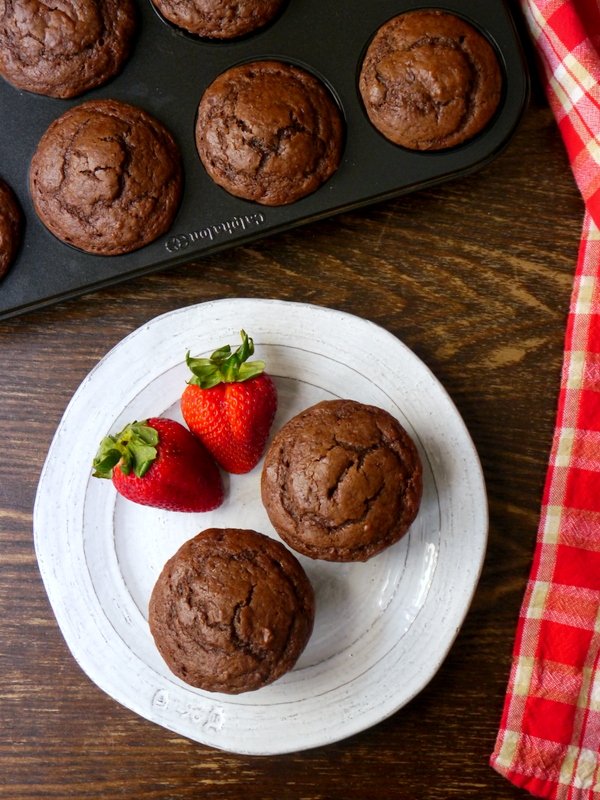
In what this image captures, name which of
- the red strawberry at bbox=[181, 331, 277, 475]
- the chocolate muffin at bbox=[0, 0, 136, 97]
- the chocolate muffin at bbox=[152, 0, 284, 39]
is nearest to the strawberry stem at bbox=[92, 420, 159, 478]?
the red strawberry at bbox=[181, 331, 277, 475]

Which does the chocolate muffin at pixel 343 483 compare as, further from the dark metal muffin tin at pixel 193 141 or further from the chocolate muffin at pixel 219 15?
the chocolate muffin at pixel 219 15

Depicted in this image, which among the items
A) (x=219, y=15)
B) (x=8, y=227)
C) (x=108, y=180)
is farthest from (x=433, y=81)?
(x=8, y=227)

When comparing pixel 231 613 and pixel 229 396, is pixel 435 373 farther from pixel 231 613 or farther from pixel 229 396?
pixel 231 613

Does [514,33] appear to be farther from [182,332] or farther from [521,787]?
[521,787]

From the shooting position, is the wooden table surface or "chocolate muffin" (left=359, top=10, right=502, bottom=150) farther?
the wooden table surface

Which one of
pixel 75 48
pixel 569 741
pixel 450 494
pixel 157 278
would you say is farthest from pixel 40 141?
pixel 569 741

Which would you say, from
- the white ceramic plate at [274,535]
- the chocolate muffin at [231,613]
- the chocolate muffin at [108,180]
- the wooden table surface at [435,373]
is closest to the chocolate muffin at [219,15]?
the chocolate muffin at [108,180]

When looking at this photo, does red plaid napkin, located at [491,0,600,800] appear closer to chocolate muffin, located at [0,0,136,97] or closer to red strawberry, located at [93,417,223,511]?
red strawberry, located at [93,417,223,511]
